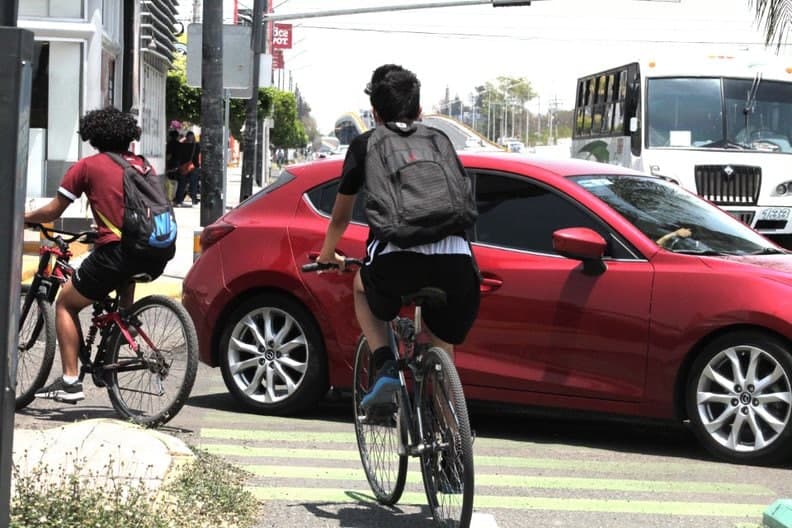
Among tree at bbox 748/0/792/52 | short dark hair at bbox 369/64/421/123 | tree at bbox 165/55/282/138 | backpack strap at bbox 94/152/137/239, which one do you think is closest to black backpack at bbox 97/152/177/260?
backpack strap at bbox 94/152/137/239

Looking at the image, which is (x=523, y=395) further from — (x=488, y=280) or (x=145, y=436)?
(x=145, y=436)

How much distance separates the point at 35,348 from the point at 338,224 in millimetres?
2708

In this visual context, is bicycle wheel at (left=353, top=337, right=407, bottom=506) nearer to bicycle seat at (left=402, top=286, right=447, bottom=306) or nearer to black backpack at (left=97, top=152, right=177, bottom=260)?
bicycle seat at (left=402, top=286, right=447, bottom=306)

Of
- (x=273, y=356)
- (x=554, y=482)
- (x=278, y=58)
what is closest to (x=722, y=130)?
(x=273, y=356)

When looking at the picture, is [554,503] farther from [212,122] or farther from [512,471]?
[212,122]

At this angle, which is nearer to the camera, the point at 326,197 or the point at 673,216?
the point at 673,216

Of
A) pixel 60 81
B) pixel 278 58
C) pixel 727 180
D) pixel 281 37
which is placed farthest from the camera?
pixel 278 58

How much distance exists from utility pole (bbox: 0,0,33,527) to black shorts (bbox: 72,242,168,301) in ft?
11.8

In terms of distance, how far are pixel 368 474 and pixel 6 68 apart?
9.14 ft

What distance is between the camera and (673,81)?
71.5 ft

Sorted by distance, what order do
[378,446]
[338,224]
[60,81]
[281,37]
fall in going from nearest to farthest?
1. [338,224]
2. [378,446]
3. [60,81]
4. [281,37]

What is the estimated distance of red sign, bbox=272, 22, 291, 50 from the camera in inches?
2367

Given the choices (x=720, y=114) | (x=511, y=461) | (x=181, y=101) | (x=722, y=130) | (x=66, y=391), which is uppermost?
(x=181, y=101)

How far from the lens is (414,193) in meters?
5.16
